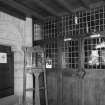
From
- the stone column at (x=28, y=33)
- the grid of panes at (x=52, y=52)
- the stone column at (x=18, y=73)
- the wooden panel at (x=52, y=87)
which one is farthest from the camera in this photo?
the stone column at (x=28, y=33)

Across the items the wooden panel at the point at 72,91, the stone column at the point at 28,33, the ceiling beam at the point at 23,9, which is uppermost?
the ceiling beam at the point at 23,9

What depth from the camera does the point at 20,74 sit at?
4.58 metres

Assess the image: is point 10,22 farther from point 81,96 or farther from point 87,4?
point 81,96

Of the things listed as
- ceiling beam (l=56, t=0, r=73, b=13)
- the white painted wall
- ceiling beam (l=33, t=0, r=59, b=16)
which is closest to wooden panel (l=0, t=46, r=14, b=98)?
the white painted wall

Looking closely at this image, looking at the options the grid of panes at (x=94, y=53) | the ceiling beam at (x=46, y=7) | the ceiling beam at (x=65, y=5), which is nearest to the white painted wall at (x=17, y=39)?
the ceiling beam at (x=46, y=7)

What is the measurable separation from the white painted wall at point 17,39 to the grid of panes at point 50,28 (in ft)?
1.72

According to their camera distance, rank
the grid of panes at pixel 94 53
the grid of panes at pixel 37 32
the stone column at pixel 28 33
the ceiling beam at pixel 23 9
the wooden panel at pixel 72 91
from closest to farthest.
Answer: the ceiling beam at pixel 23 9 < the grid of panes at pixel 94 53 < the wooden panel at pixel 72 91 < the stone column at pixel 28 33 < the grid of panes at pixel 37 32

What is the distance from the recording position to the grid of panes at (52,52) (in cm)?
435

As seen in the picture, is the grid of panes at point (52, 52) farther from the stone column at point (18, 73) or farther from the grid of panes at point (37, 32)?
the stone column at point (18, 73)

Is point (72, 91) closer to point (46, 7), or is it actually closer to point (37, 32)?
point (37, 32)

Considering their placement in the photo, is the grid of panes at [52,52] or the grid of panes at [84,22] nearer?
the grid of panes at [84,22]

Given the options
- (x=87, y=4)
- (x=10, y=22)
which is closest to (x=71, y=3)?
(x=87, y=4)

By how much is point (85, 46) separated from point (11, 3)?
2.31m

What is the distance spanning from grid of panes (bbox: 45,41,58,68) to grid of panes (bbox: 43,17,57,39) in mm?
290
